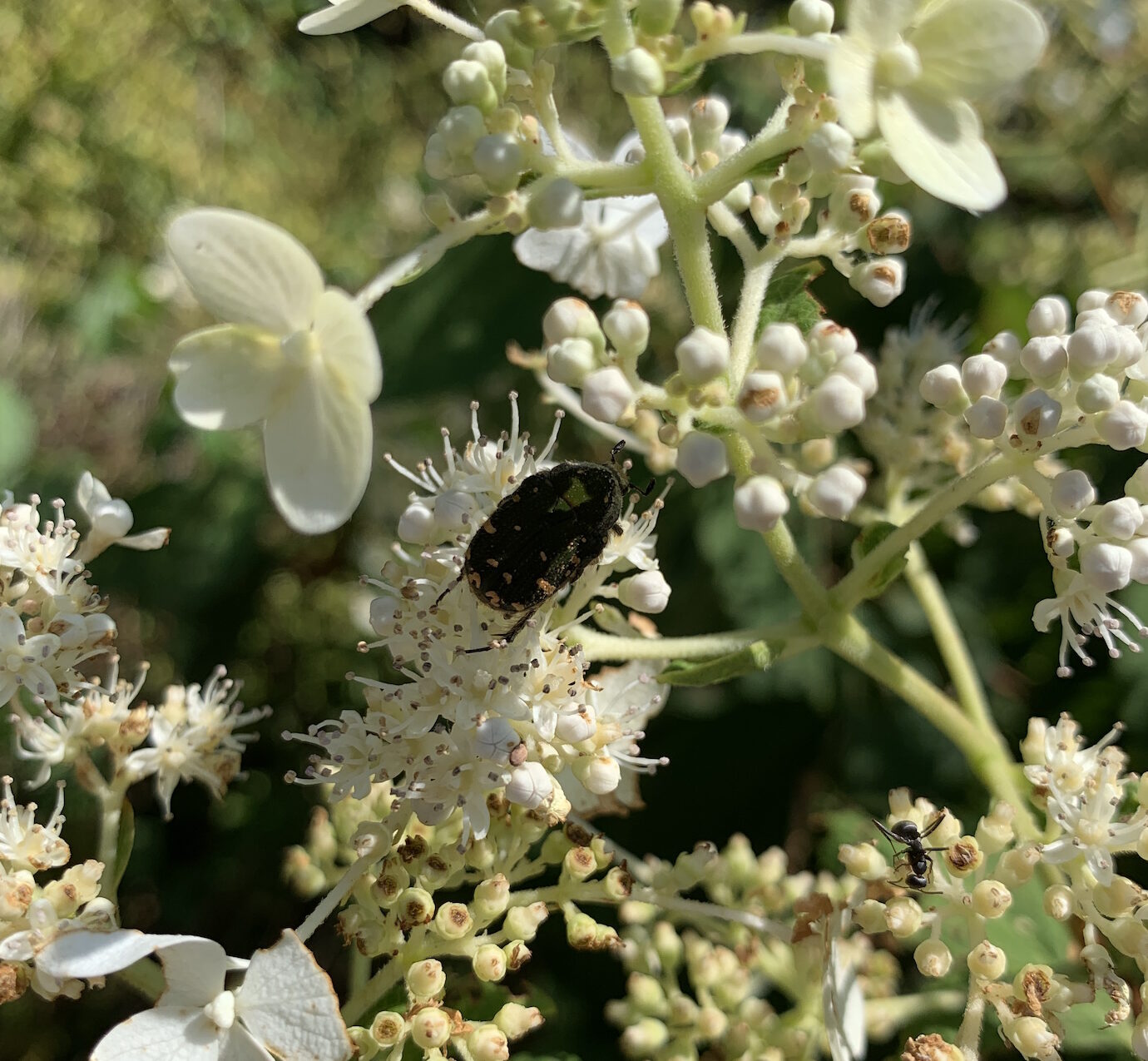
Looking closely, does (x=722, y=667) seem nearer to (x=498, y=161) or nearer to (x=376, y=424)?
(x=498, y=161)

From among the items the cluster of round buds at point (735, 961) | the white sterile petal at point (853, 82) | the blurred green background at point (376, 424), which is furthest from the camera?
the blurred green background at point (376, 424)

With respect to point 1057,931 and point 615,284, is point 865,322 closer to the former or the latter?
point 615,284

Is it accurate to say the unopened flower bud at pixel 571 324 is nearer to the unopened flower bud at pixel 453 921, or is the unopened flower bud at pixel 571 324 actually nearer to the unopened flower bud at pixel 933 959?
the unopened flower bud at pixel 453 921

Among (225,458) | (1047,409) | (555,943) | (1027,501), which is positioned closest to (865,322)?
(1027,501)

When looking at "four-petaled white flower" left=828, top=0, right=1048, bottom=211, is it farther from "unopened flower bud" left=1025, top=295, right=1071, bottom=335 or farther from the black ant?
the black ant

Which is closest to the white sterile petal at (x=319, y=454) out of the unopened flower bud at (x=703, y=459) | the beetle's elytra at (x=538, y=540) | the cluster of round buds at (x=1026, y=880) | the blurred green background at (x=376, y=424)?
the beetle's elytra at (x=538, y=540)

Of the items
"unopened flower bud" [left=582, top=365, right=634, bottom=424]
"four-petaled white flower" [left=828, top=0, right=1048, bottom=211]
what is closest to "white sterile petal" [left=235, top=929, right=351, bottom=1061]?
"unopened flower bud" [left=582, top=365, right=634, bottom=424]
